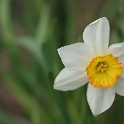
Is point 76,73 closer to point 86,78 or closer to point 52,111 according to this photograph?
point 86,78

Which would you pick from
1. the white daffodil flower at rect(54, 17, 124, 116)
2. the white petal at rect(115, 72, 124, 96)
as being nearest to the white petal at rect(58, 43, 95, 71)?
the white daffodil flower at rect(54, 17, 124, 116)

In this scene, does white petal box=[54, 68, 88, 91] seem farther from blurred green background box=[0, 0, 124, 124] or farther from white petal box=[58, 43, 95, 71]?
blurred green background box=[0, 0, 124, 124]

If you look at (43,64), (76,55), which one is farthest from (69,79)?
(43,64)

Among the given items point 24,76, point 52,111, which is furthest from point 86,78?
point 24,76

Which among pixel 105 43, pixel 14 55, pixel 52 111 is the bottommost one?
pixel 52 111

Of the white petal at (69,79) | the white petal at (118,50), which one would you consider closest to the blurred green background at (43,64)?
the white petal at (69,79)

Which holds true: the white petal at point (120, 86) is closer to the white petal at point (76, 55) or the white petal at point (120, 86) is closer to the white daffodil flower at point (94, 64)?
the white daffodil flower at point (94, 64)

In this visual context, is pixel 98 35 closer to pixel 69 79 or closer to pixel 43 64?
pixel 69 79
